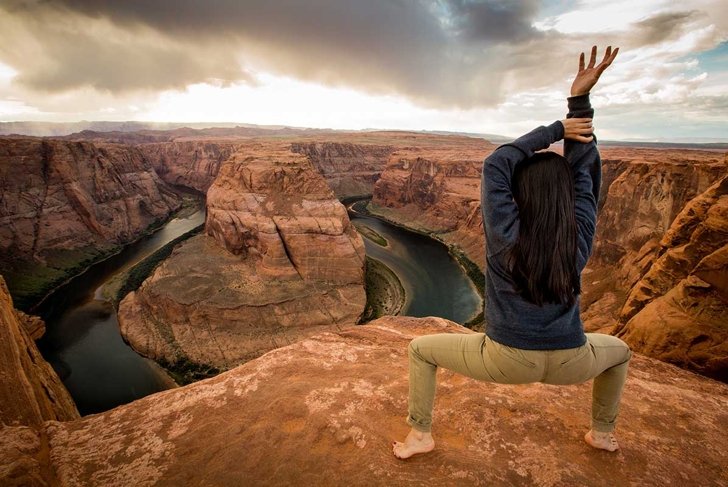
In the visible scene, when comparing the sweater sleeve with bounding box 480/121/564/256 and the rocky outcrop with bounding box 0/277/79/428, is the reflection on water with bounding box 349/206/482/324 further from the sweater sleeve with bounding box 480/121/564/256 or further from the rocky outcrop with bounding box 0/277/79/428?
the sweater sleeve with bounding box 480/121/564/256

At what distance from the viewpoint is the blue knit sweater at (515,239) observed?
236 centimetres

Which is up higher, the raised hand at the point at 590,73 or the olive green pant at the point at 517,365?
the raised hand at the point at 590,73

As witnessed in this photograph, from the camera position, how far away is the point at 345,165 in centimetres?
9044

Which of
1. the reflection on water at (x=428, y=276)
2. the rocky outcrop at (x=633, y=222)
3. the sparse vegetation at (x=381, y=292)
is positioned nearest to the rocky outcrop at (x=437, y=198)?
the reflection on water at (x=428, y=276)

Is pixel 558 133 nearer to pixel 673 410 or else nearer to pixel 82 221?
pixel 673 410

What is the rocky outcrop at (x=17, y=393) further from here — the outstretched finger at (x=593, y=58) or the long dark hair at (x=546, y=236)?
the outstretched finger at (x=593, y=58)

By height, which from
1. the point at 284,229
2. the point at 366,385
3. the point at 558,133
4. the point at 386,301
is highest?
the point at 558,133

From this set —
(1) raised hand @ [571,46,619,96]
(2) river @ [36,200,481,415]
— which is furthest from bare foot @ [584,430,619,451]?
(2) river @ [36,200,481,415]

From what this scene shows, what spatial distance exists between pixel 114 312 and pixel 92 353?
550 centimetres

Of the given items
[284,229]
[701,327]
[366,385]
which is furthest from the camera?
[284,229]

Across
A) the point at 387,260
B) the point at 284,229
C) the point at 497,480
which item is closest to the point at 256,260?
the point at 284,229

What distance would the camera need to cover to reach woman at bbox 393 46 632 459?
90.4 inches

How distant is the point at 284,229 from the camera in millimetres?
31688

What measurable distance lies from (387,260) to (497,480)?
39.9 metres
